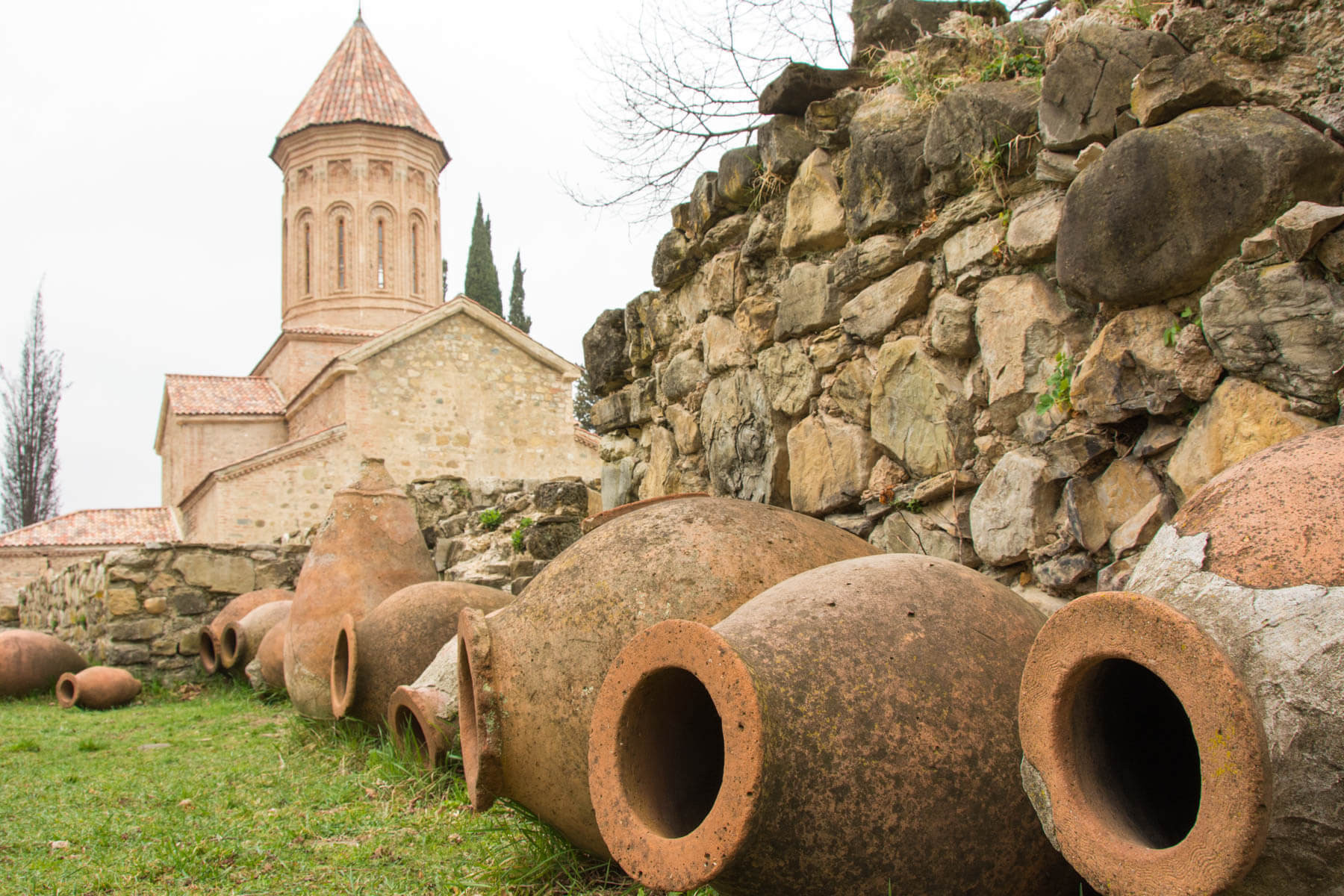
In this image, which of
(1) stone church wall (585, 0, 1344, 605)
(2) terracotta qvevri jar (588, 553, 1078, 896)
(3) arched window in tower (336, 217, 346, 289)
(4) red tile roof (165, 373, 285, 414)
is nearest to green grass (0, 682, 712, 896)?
(2) terracotta qvevri jar (588, 553, 1078, 896)

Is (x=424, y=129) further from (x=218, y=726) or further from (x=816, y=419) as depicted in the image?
(x=816, y=419)

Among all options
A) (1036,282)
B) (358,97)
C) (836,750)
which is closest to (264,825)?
(836,750)

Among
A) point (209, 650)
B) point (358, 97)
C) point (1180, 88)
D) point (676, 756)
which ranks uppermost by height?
point (358, 97)

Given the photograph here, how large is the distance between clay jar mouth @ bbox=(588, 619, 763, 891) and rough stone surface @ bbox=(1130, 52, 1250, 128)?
1648mm

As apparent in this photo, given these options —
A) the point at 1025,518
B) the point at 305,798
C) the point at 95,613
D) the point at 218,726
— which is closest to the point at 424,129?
the point at 95,613

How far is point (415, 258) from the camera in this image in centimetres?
2089

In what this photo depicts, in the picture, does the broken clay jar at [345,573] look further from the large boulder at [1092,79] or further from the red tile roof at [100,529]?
the red tile roof at [100,529]

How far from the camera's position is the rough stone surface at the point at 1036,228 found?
251cm

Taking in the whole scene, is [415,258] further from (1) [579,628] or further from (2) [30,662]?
(1) [579,628]

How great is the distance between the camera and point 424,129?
20.6 m

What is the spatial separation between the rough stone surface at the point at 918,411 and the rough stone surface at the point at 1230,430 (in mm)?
755

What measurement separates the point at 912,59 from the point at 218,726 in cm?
557

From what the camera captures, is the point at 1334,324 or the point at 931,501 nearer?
the point at 1334,324

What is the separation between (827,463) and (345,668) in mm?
2664
